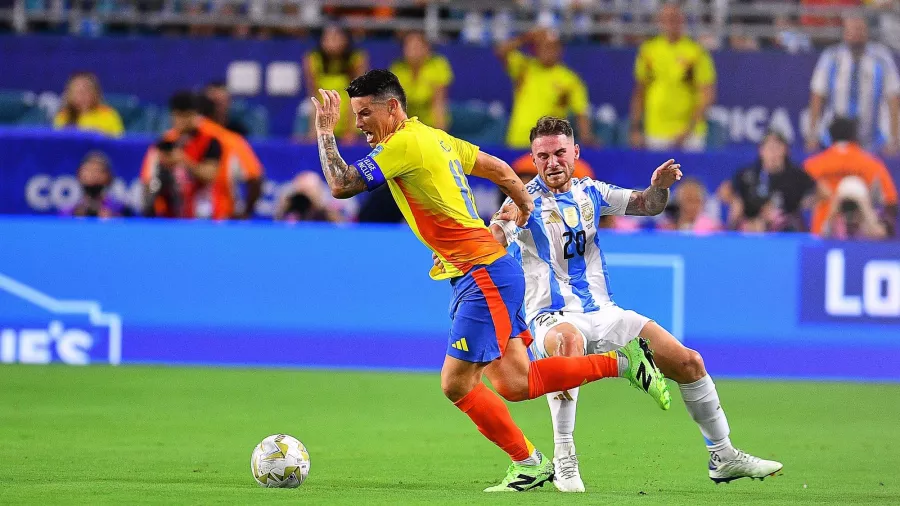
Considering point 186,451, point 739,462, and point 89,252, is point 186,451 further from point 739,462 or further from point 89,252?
point 89,252

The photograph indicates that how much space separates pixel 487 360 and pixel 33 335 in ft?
24.6

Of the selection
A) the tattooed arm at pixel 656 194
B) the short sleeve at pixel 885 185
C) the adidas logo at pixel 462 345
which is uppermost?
the tattooed arm at pixel 656 194

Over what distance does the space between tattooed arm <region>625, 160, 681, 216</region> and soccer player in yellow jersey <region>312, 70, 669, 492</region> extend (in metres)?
0.73

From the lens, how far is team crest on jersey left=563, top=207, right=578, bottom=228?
7840mm

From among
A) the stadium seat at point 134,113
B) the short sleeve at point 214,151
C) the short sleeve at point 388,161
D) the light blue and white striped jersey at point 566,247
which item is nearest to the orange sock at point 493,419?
the light blue and white striped jersey at point 566,247

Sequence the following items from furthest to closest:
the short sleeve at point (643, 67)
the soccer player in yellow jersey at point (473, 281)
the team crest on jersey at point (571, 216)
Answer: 1. the short sleeve at point (643, 67)
2. the team crest on jersey at point (571, 216)
3. the soccer player in yellow jersey at point (473, 281)

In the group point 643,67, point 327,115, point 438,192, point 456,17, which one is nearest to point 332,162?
point 327,115

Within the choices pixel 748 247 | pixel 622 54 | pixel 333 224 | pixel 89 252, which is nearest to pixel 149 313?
pixel 89 252

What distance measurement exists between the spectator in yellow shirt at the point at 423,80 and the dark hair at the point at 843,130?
Result: 420cm

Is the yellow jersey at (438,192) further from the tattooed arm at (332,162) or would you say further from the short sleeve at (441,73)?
the short sleeve at (441,73)

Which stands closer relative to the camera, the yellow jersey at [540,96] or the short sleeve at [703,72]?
the yellow jersey at [540,96]

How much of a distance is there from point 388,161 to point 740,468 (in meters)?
2.41

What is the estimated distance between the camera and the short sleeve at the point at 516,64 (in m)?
16.3

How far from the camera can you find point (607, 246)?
13.4 meters
